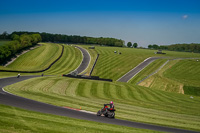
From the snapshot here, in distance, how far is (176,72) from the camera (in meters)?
75.3

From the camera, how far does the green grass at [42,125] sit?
13445mm

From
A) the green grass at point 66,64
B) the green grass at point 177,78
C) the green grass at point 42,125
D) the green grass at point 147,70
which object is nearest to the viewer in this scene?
the green grass at point 42,125

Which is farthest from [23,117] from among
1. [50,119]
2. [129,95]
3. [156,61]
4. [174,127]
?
[156,61]

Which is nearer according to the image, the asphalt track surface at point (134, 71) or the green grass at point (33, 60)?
the asphalt track surface at point (134, 71)

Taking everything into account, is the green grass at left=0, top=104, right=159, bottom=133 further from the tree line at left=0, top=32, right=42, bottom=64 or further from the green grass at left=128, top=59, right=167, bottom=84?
the tree line at left=0, top=32, right=42, bottom=64

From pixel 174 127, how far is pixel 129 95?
70.8ft

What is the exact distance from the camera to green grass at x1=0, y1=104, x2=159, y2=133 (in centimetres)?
1345

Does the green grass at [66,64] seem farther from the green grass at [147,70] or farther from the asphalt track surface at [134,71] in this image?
the green grass at [147,70]

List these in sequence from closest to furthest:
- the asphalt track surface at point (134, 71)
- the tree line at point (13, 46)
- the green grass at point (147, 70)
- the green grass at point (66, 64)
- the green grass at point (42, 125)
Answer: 1. the green grass at point (42, 125)
2. the green grass at point (147, 70)
3. the asphalt track surface at point (134, 71)
4. the green grass at point (66, 64)
5. the tree line at point (13, 46)

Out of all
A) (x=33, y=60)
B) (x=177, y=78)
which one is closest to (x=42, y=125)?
(x=177, y=78)

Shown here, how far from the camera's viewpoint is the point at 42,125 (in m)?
14.5

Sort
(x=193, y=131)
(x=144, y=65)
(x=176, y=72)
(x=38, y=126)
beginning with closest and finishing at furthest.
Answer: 1. (x=38, y=126)
2. (x=193, y=131)
3. (x=176, y=72)
4. (x=144, y=65)

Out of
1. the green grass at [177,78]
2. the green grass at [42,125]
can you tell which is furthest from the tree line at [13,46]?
the green grass at [42,125]

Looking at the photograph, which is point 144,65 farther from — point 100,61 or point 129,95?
point 129,95
